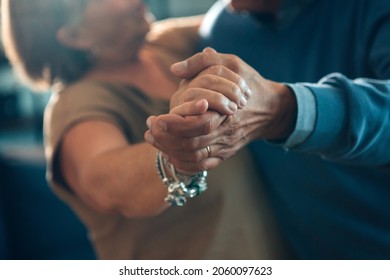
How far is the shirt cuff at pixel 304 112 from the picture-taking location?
49cm

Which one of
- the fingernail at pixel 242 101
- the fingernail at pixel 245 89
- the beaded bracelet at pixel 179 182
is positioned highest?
the fingernail at pixel 245 89

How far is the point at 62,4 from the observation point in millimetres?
682

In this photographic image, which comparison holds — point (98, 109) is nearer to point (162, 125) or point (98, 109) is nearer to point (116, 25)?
point (116, 25)

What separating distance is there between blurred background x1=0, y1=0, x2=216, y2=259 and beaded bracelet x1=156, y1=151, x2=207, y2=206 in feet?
0.87

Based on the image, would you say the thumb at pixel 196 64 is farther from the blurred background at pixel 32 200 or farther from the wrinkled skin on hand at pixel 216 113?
the blurred background at pixel 32 200

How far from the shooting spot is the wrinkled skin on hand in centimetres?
44

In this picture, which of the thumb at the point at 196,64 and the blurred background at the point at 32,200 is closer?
the thumb at the point at 196,64

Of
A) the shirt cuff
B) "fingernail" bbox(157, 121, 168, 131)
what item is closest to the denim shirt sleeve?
the shirt cuff

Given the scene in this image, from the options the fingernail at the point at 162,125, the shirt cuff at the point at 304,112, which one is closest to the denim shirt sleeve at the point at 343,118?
the shirt cuff at the point at 304,112

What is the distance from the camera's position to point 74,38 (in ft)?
2.32

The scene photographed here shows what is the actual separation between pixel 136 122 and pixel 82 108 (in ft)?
0.22
